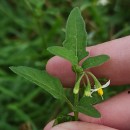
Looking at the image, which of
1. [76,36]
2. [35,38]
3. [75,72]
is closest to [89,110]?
[75,72]

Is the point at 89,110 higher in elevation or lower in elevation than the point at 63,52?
lower

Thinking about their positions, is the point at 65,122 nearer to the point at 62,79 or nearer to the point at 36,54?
the point at 62,79

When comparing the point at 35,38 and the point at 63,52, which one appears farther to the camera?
the point at 35,38

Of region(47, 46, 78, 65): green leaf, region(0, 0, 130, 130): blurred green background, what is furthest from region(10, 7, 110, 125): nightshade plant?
region(0, 0, 130, 130): blurred green background

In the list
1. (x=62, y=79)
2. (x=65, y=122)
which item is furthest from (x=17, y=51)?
(x=65, y=122)

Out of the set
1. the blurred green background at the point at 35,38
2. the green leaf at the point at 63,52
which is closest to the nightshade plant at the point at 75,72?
the green leaf at the point at 63,52

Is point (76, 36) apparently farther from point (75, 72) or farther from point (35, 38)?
point (35, 38)
